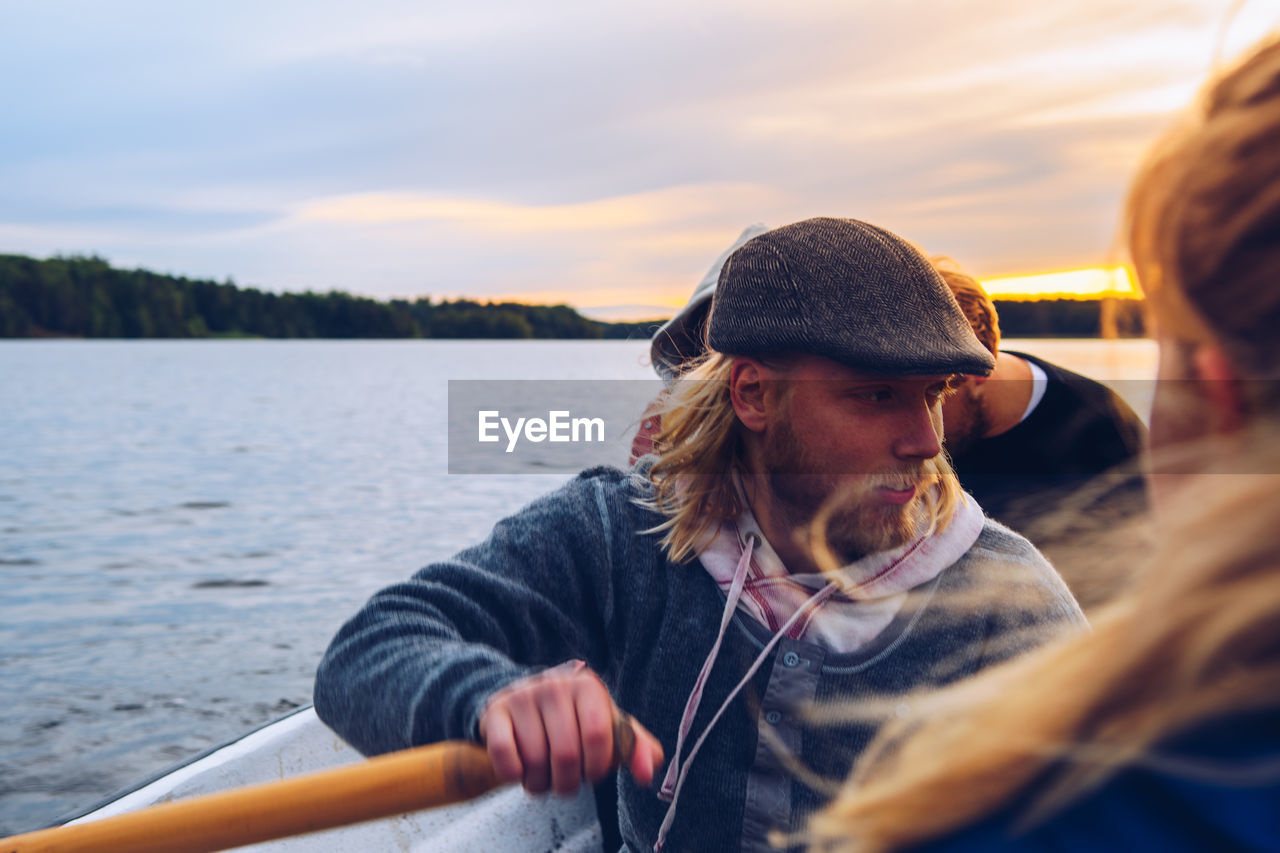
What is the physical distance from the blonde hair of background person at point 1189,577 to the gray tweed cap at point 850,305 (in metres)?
1.10

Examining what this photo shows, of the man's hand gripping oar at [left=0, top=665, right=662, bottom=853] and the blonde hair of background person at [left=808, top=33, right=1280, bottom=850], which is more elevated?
the blonde hair of background person at [left=808, top=33, right=1280, bottom=850]

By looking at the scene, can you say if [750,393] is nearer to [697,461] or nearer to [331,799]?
[697,461]

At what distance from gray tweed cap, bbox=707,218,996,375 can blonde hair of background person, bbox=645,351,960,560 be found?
0.56ft

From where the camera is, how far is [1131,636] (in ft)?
1.68

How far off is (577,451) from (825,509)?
1708cm

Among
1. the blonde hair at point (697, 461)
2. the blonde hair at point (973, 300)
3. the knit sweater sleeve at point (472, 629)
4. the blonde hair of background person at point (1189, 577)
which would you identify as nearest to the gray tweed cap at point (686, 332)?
the blonde hair at point (973, 300)

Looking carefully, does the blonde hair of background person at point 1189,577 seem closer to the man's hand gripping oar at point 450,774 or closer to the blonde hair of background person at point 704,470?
the man's hand gripping oar at point 450,774

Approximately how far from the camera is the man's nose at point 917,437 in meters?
1.77

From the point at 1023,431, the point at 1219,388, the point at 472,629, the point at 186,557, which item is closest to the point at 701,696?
the point at 472,629

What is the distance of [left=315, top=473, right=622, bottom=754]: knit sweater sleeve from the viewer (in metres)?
1.31

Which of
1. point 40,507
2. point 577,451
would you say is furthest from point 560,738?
point 577,451
